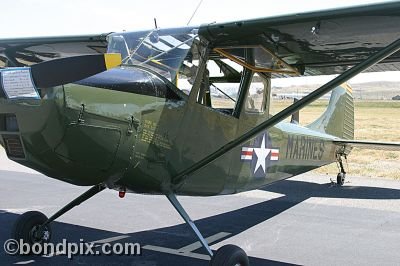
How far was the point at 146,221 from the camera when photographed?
21.5 ft

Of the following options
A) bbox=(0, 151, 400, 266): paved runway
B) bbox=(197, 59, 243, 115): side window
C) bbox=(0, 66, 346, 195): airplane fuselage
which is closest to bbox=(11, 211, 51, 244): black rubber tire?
bbox=(0, 151, 400, 266): paved runway

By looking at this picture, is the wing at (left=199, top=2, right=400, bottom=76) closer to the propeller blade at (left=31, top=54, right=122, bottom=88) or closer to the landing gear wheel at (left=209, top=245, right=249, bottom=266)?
the propeller blade at (left=31, top=54, right=122, bottom=88)

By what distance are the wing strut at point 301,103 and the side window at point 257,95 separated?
38.8 inches

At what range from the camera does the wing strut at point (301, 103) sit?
382 centimetres

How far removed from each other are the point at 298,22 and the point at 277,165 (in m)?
2.55

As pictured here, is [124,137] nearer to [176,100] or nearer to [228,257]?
[176,100]

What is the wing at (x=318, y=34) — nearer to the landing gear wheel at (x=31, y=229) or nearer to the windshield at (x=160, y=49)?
the windshield at (x=160, y=49)

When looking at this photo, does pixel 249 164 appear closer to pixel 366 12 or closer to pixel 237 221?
pixel 237 221

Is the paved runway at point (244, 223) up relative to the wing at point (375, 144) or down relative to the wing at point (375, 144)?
down

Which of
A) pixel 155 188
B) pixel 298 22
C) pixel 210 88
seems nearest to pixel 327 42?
pixel 298 22

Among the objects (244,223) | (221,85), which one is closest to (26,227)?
(221,85)

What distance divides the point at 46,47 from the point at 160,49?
9.35 feet

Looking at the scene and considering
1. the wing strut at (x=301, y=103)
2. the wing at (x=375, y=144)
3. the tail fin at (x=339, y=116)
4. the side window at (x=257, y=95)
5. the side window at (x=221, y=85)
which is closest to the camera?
the wing strut at (x=301, y=103)

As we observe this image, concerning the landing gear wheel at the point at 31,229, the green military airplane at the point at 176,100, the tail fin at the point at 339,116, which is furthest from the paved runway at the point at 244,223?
the tail fin at the point at 339,116
